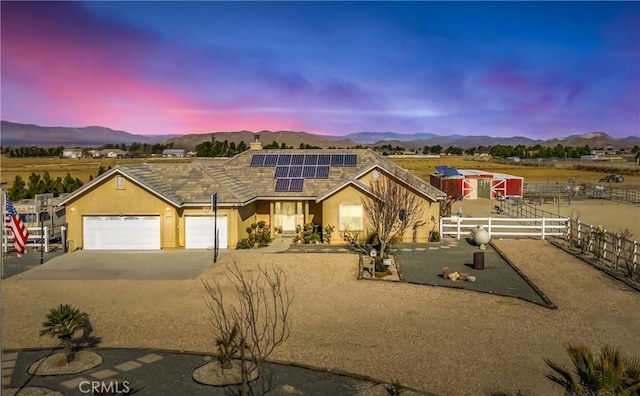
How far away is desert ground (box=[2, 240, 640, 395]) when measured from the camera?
1215cm

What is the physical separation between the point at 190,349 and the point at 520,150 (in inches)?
6310

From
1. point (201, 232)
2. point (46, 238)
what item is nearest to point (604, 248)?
point (201, 232)

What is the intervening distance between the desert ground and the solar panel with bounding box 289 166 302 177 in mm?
10647

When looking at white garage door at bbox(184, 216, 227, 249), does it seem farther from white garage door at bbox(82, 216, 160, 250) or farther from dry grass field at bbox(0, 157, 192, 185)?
dry grass field at bbox(0, 157, 192, 185)

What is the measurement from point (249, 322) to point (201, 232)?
17.1 meters

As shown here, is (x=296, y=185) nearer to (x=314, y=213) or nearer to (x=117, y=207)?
(x=314, y=213)

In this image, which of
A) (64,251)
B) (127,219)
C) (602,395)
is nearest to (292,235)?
(127,219)

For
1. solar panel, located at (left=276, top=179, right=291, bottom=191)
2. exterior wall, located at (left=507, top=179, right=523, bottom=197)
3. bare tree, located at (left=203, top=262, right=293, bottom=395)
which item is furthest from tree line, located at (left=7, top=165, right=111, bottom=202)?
exterior wall, located at (left=507, top=179, right=523, bottom=197)

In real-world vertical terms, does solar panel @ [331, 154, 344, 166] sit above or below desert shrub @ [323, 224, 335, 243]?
above

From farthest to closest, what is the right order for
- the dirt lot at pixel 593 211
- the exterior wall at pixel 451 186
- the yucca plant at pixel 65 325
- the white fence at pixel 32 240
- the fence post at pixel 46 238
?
the exterior wall at pixel 451 186, the dirt lot at pixel 593 211, the white fence at pixel 32 240, the fence post at pixel 46 238, the yucca plant at pixel 65 325

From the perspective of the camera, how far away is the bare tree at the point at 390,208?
25.3 meters

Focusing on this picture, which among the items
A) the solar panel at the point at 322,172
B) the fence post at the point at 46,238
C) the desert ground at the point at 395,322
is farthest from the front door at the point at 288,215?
the fence post at the point at 46,238

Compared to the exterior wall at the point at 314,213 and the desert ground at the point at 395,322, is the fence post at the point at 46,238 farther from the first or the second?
the exterior wall at the point at 314,213

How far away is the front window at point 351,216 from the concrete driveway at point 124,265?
6.40 metres
